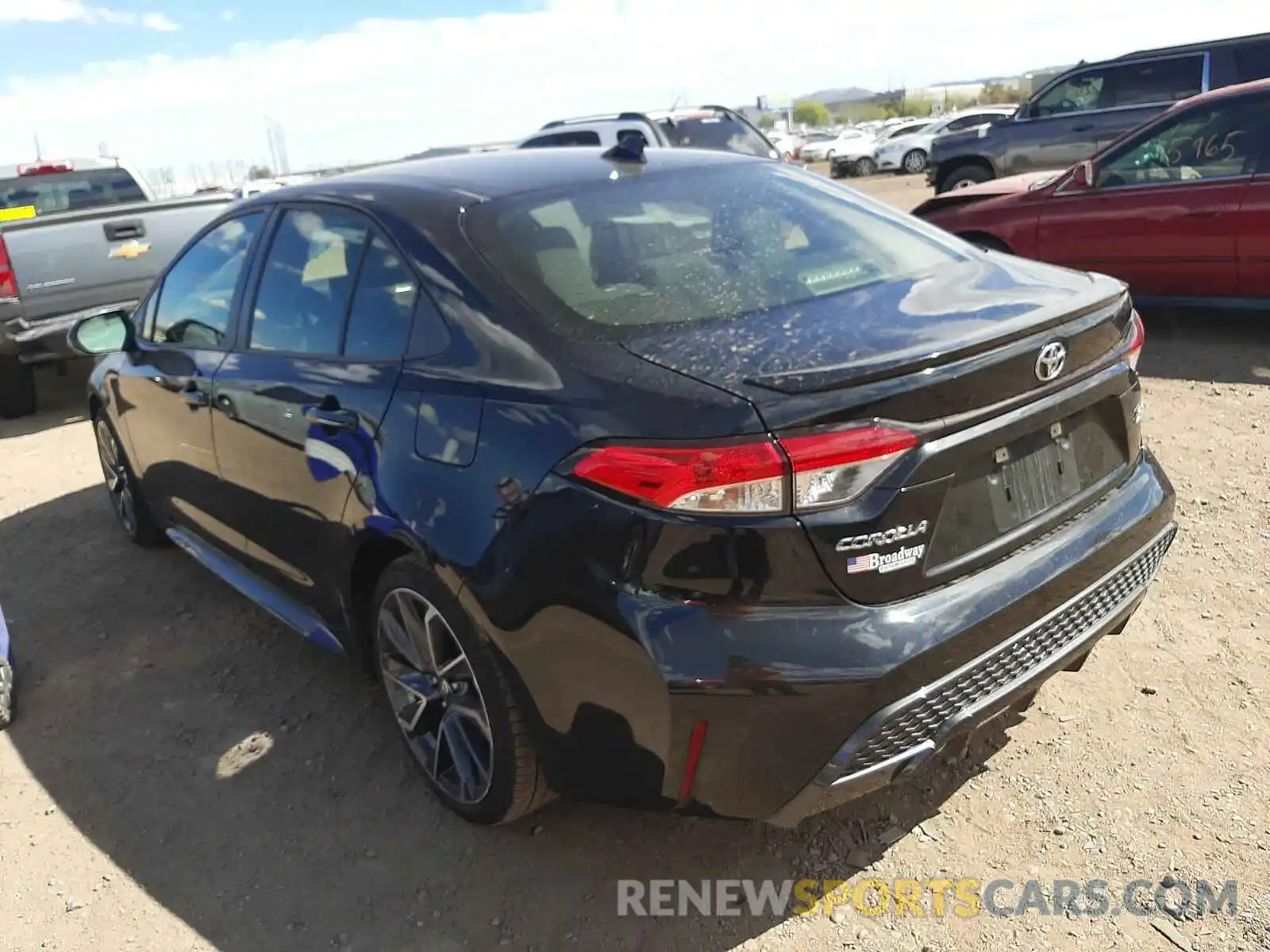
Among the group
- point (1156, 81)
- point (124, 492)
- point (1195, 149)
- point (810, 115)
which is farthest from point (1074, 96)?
point (810, 115)

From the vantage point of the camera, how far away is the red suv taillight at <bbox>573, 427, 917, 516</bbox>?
2039 mm

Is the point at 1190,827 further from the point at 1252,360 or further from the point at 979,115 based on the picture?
the point at 979,115

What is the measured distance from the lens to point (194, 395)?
12.4ft

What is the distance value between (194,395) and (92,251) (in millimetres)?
4258

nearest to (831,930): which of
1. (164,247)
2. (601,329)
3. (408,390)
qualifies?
(601,329)

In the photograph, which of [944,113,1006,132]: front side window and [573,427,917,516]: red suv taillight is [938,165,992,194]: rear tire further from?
[944,113,1006,132]: front side window

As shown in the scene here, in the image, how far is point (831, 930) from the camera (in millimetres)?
2416

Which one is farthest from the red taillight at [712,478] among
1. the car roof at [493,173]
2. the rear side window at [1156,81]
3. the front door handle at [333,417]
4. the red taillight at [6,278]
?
the rear side window at [1156,81]

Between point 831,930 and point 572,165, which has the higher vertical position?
point 572,165

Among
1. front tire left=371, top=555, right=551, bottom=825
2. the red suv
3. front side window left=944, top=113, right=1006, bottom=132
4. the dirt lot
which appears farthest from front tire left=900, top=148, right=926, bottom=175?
front tire left=371, top=555, right=551, bottom=825

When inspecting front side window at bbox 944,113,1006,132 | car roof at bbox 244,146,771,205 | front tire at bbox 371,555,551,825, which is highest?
front side window at bbox 944,113,1006,132

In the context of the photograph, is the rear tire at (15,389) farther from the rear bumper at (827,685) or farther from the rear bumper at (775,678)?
the rear bumper at (827,685)

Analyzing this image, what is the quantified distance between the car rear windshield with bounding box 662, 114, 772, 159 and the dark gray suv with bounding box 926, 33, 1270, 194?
7.38ft

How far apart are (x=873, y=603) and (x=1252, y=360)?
5.19 meters
